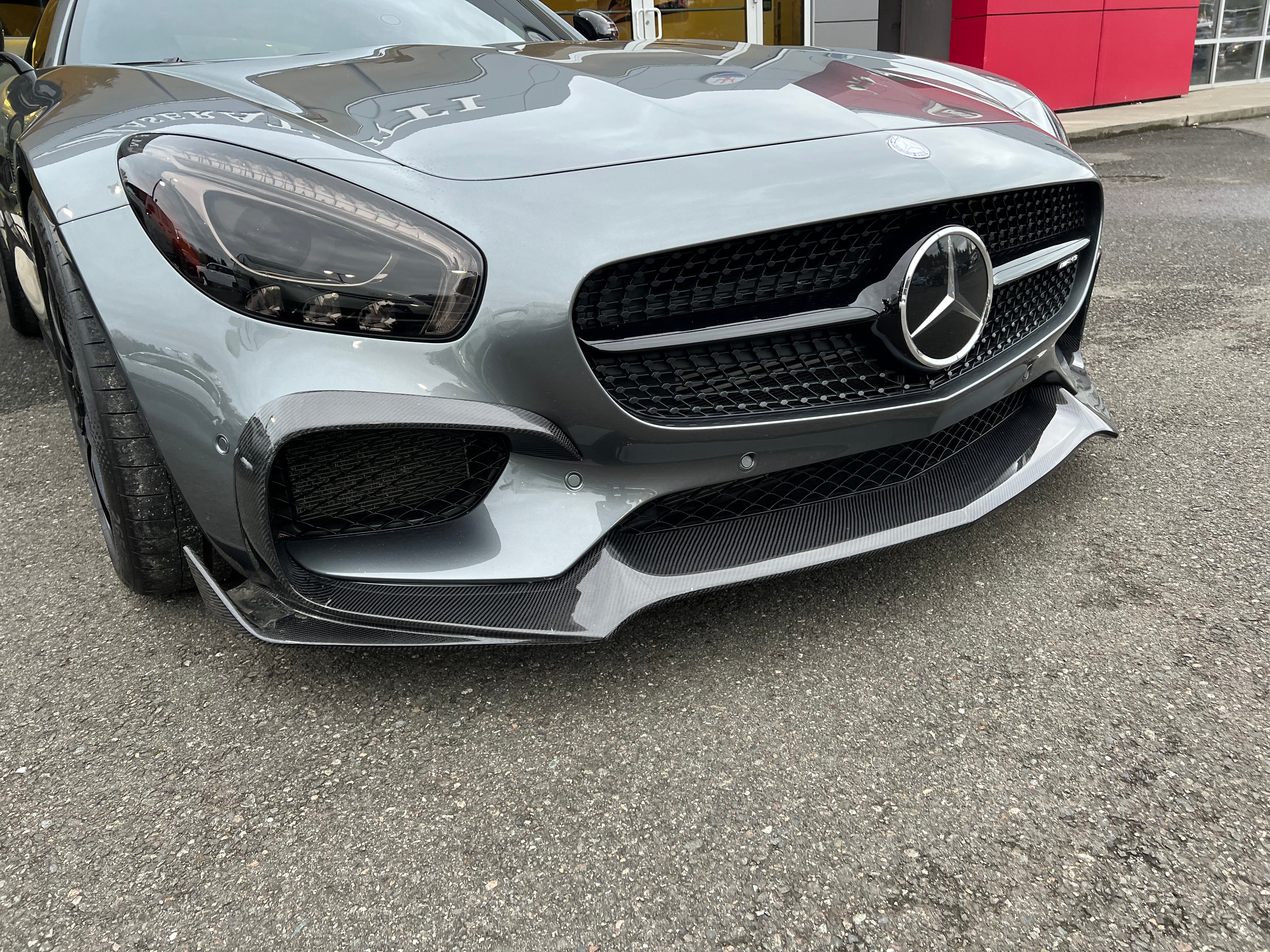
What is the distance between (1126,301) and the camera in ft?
12.1

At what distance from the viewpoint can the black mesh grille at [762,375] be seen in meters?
1.54

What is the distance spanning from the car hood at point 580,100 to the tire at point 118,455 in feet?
1.63

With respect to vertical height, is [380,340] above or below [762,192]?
below

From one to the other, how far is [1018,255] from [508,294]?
1068 millimetres

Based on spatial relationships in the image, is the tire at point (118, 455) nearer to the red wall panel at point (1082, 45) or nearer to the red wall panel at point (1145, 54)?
the red wall panel at point (1082, 45)

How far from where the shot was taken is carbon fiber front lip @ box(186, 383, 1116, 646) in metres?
1.47

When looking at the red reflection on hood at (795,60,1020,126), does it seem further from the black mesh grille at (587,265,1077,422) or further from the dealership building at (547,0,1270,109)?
the dealership building at (547,0,1270,109)

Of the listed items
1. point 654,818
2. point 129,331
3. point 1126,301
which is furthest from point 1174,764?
point 1126,301

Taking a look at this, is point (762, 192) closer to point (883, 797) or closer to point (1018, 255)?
point (1018, 255)

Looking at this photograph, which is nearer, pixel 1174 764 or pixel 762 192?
pixel 1174 764

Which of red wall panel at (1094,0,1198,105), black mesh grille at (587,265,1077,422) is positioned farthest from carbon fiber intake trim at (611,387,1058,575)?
red wall panel at (1094,0,1198,105)

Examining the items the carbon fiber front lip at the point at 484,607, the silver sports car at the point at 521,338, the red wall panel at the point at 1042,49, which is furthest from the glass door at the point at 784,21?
the carbon fiber front lip at the point at 484,607

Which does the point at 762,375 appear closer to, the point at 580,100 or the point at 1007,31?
the point at 580,100

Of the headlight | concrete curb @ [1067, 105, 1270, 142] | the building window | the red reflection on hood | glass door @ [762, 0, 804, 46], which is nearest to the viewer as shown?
the headlight
